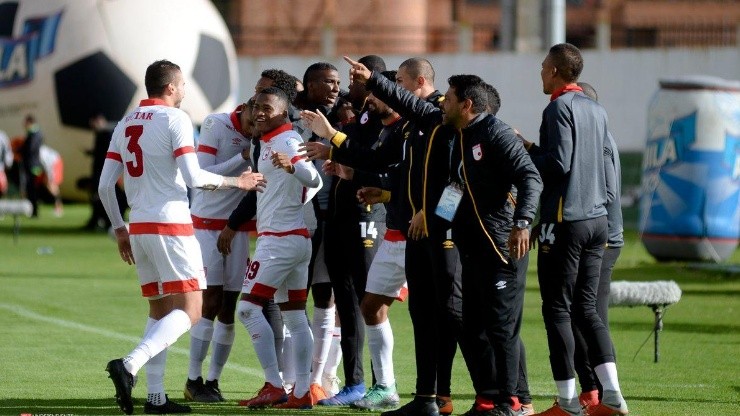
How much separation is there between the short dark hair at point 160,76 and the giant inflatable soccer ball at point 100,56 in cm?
1833

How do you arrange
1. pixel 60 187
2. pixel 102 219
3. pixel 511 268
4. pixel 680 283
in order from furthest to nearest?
1. pixel 60 187
2. pixel 102 219
3. pixel 680 283
4. pixel 511 268

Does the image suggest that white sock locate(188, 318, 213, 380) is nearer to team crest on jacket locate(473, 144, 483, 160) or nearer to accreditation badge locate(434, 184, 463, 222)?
accreditation badge locate(434, 184, 463, 222)

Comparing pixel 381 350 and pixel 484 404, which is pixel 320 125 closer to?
pixel 381 350

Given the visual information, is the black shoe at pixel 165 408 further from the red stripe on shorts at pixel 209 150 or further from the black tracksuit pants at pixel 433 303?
the red stripe on shorts at pixel 209 150

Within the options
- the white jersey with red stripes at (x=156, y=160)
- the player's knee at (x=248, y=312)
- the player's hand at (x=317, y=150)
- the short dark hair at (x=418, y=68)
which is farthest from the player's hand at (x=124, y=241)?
the short dark hair at (x=418, y=68)

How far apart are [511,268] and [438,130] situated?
0.90m

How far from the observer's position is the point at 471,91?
8.18 m

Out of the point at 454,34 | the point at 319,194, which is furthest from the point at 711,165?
the point at 454,34

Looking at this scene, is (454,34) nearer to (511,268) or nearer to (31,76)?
(31,76)

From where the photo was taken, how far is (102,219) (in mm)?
25812

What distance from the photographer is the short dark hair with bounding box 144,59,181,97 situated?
856 cm

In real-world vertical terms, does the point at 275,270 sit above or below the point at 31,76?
below

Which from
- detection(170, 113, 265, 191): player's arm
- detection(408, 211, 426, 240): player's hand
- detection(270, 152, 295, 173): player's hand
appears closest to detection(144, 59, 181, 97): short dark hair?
detection(170, 113, 265, 191): player's arm

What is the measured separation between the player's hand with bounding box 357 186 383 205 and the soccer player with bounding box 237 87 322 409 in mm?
330
